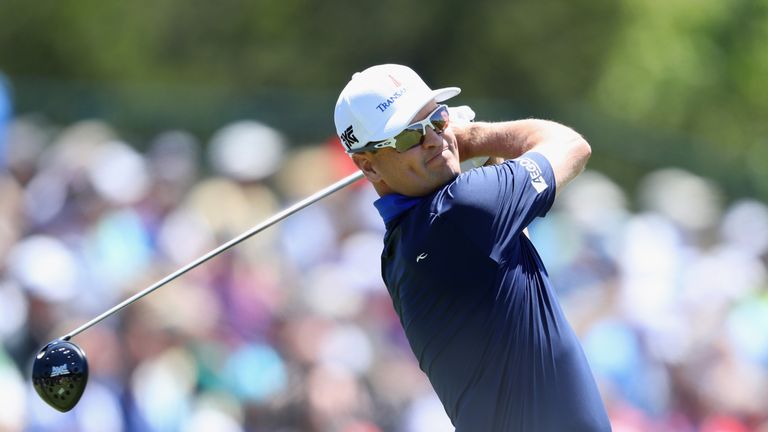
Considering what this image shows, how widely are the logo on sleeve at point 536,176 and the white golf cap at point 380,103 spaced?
36 cm

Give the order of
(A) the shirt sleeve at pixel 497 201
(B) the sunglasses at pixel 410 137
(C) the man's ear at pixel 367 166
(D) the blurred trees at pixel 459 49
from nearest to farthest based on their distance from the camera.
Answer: (A) the shirt sleeve at pixel 497 201 → (B) the sunglasses at pixel 410 137 → (C) the man's ear at pixel 367 166 → (D) the blurred trees at pixel 459 49

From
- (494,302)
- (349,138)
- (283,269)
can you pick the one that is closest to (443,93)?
(349,138)

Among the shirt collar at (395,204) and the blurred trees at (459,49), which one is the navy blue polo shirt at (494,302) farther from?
the blurred trees at (459,49)

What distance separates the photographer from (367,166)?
14.9 ft

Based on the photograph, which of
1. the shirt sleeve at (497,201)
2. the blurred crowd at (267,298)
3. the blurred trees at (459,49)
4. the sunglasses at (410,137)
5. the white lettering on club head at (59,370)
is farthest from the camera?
the blurred trees at (459,49)

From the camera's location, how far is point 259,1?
24.0 meters

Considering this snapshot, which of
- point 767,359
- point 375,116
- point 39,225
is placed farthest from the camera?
Result: point 767,359

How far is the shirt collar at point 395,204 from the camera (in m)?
4.42

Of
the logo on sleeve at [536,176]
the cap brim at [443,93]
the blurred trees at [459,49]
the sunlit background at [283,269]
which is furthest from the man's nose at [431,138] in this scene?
the blurred trees at [459,49]

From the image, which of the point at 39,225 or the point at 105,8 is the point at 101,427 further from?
the point at 105,8

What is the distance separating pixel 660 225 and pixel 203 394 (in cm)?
481

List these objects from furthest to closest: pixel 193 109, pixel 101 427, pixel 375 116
→ 1. pixel 193 109
2. pixel 101 427
3. pixel 375 116

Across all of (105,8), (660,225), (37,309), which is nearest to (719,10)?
(105,8)

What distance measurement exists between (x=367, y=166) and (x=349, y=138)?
0.44 ft
